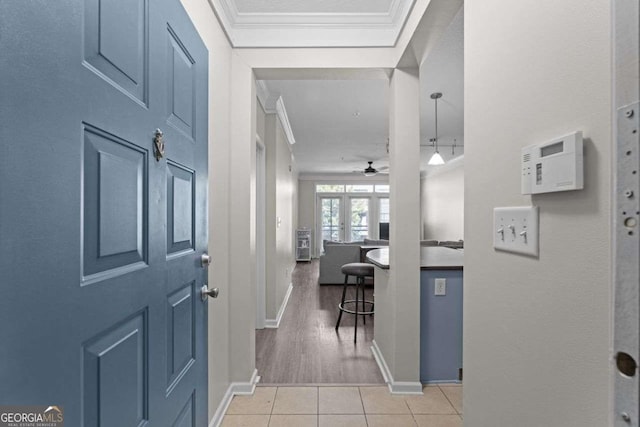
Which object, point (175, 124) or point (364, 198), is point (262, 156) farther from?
point (364, 198)

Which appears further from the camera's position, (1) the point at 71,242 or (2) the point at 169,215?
(2) the point at 169,215

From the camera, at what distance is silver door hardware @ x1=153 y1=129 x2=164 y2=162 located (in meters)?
0.89

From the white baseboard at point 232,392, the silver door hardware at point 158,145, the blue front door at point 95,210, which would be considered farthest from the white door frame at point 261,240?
the silver door hardware at point 158,145

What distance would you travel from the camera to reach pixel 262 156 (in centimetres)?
343

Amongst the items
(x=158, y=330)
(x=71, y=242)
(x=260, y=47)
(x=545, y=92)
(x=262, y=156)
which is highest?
(x=260, y=47)

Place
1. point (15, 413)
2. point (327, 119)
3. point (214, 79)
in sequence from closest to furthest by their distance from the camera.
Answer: point (15, 413)
point (214, 79)
point (327, 119)

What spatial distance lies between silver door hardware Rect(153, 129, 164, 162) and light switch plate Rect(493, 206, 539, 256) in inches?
39.5

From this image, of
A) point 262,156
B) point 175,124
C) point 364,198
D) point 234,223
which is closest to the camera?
point 175,124

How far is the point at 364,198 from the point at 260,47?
8158 mm

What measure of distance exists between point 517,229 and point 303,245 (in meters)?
8.24

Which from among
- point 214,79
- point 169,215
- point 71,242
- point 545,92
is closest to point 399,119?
point 214,79

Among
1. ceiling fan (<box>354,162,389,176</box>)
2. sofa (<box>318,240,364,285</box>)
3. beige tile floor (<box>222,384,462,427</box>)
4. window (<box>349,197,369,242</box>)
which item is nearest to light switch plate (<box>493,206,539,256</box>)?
beige tile floor (<box>222,384,462,427</box>)

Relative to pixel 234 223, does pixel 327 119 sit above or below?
above

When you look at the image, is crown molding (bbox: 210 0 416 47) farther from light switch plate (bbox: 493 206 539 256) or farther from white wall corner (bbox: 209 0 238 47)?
light switch plate (bbox: 493 206 539 256)
